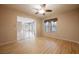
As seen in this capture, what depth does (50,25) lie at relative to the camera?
298 inches

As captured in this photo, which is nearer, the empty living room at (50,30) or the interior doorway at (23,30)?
the empty living room at (50,30)

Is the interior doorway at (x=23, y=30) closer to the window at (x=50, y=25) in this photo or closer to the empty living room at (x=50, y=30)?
the window at (x=50, y=25)

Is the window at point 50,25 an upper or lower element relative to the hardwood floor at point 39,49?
upper

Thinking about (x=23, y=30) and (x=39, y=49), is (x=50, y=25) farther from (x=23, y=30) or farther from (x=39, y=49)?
(x=39, y=49)

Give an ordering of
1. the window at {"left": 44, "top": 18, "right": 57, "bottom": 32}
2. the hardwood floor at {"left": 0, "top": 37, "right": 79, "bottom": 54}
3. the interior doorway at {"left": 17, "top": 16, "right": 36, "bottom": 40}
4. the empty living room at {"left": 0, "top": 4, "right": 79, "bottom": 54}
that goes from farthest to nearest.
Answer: the interior doorway at {"left": 17, "top": 16, "right": 36, "bottom": 40}, the window at {"left": 44, "top": 18, "right": 57, "bottom": 32}, the empty living room at {"left": 0, "top": 4, "right": 79, "bottom": 54}, the hardwood floor at {"left": 0, "top": 37, "right": 79, "bottom": 54}

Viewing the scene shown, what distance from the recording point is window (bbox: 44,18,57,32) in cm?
703

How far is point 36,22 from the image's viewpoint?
7.91 m

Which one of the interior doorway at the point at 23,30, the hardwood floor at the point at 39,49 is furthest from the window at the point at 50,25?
the hardwood floor at the point at 39,49

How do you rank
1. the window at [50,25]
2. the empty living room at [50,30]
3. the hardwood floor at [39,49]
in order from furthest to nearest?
the window at [50,25]
the empty living room at [50,30]
the hardwood floor at [39,49]

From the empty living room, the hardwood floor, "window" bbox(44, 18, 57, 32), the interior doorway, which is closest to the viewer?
the hardwood floor

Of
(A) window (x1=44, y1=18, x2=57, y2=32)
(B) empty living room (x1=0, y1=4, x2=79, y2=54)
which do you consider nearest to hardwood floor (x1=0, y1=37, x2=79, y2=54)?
(B) empty living room (x1=0, y1=4, x2=79, y2=54)

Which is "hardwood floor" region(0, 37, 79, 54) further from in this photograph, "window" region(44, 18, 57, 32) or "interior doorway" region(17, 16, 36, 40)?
"window" region(44, 18, 57, 32)

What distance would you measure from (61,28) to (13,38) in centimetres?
347

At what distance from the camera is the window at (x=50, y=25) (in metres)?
7.03
